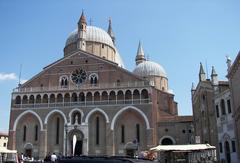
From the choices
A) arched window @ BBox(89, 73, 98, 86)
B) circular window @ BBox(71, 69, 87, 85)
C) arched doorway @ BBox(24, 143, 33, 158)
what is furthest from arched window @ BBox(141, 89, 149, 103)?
arched doorway @ BBox(24, 143, 33, 158)

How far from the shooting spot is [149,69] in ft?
198

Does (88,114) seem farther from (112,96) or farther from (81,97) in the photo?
(112,96)


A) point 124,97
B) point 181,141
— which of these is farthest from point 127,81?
point 181,141

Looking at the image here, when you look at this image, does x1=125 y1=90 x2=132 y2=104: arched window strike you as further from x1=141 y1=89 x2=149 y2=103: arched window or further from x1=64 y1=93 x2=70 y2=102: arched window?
x1=64 y1=93 x2=70 y2=102: arched window

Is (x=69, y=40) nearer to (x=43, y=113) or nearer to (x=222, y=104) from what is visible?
(x=43, y=113)

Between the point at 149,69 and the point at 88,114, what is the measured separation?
21464 mm

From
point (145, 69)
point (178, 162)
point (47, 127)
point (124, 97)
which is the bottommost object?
point (178, 162)

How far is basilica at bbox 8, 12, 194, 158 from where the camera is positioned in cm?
4222

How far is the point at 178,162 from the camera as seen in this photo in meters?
32.1

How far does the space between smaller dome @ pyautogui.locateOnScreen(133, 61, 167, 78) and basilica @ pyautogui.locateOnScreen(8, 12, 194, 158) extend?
50.6ft

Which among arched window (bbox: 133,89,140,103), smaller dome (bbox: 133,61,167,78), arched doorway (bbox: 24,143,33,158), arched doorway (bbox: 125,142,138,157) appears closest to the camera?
arched doorway (bbox: 125,142,138,157)

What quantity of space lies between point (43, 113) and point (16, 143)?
5.85m

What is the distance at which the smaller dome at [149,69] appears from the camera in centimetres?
6019

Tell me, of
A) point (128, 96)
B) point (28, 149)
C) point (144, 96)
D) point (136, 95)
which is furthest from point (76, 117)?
point (144, 96)
